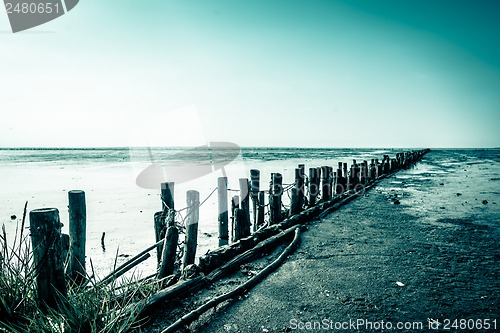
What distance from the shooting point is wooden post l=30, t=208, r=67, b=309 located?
95.1 inches

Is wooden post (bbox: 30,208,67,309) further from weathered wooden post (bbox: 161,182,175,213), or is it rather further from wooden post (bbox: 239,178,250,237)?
wooden post (bbox: 239,178,250,237)

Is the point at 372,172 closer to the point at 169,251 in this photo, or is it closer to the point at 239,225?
the point at 239,225

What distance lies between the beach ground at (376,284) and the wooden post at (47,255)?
3.57 feet

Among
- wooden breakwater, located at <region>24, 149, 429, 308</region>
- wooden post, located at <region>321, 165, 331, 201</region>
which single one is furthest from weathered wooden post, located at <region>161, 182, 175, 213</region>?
wooden post, located at <region>321, 165, 331, 201</region>

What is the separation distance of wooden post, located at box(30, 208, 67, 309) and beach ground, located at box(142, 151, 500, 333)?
109cm

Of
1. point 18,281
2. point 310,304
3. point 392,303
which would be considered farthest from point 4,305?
point 392,303

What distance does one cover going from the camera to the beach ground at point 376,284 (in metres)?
3.19

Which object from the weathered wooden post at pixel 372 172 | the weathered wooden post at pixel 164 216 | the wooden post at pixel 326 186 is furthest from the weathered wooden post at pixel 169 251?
the weathered wooden post at pixel 372 172

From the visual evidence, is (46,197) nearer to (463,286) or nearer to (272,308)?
(272,308)

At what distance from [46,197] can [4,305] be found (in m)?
14.6

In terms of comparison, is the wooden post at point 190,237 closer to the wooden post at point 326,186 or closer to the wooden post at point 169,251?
the wooden post at point 169,251

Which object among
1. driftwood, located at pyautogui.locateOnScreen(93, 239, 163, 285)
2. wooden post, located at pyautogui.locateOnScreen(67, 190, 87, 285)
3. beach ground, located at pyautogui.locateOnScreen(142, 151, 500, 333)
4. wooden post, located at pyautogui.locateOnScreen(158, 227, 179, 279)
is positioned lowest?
beach ground, located at pyautogui.locateOnScreen(142, 151, 500, 333)

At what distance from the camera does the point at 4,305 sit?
2484mm

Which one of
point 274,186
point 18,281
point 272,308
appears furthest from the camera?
point 274,186
